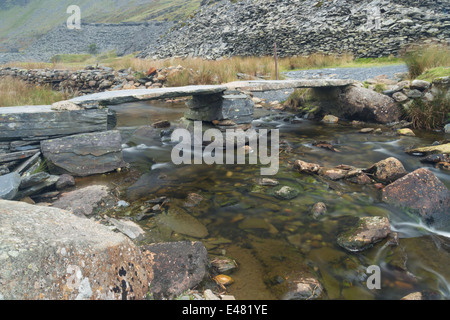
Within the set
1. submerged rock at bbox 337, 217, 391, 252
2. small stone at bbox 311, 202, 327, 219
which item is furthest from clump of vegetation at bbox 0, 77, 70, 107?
submerged rock at bbox 337, 217, 391, 252

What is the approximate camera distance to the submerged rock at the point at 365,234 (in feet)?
8.82

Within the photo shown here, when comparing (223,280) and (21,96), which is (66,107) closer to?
(223,280)

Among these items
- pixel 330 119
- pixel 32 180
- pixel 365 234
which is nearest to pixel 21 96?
pixel 32 180

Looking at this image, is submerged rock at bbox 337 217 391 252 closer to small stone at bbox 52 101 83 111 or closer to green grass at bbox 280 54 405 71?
small stone at bbox 52 101 83 111

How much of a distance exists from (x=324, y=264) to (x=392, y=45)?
15.6 m

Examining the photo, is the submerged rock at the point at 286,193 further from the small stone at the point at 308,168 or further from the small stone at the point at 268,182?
the small stone at the point at 308,168

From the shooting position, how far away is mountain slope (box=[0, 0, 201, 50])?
8281cm

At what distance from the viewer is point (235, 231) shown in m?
3.08

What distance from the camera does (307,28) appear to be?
61.6ft

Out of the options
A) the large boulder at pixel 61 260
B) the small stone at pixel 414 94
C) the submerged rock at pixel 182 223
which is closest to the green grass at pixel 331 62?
the small stone at pixel 414 94

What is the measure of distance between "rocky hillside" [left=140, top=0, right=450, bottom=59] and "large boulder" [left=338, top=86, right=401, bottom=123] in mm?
8891

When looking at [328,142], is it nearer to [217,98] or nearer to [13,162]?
[217,98]

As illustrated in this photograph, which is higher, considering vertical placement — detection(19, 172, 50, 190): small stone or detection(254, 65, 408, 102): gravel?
detection(254, 65, 408, 102): gravel
